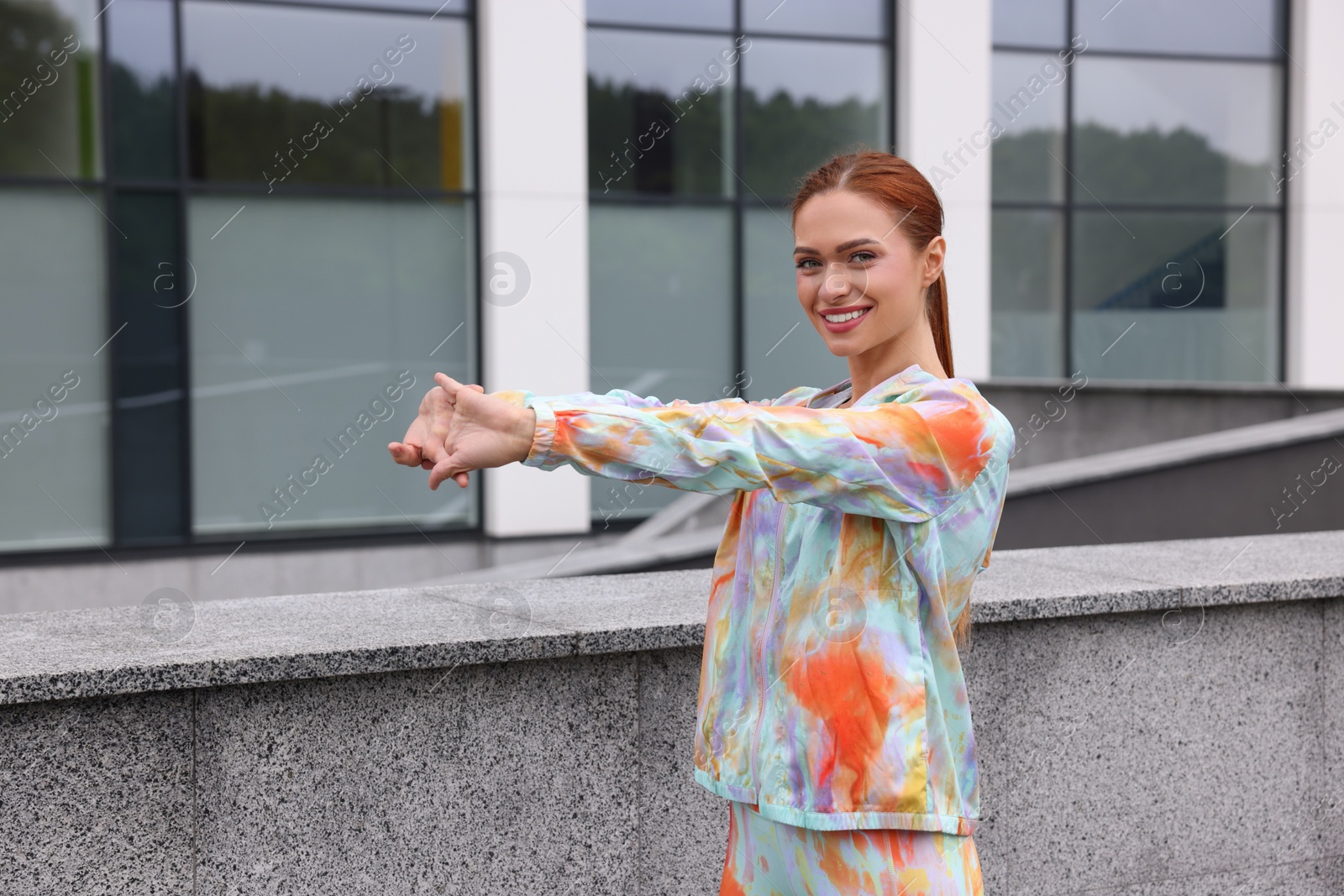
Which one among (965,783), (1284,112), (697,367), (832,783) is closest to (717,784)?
(832,783)

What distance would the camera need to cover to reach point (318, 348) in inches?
448

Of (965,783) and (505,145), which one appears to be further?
(505,145)

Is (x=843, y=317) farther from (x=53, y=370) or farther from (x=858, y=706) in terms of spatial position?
(x=53, y=370)

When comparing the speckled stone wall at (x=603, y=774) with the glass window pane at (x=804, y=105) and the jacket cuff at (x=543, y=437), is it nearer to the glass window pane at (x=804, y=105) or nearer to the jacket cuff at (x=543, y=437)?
the jacket cuff at (x=543, y=437)

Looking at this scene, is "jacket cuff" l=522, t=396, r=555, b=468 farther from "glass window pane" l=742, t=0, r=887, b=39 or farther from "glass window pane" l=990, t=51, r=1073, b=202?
"glass window pane" l=990, t=51, r=1073, b=202

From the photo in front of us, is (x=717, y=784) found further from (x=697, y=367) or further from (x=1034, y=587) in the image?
(x=697, y=367)

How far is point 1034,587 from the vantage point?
3594 mm

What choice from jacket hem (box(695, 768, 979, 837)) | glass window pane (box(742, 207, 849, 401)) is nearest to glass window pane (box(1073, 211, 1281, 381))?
glass window pane (box(742, 207, 849, 401))

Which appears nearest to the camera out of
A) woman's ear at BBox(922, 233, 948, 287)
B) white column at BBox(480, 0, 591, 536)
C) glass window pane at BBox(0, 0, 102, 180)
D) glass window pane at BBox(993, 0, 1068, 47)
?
woman's ear at BBox(922, 233, 948, 287)

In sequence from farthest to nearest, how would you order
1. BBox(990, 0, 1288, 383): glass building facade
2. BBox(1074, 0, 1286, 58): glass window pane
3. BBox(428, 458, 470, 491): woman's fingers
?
1. BBox(1074, 0, 1286, 58): glass window pane
2. BBox(990, 0, 1288, 383): glass building facade
3. BBox(428, 458, 470, 491): woman's fingers

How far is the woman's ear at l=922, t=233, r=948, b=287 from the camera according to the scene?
6.57 feet

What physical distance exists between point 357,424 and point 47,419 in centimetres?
250

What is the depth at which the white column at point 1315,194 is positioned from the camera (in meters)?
14.5

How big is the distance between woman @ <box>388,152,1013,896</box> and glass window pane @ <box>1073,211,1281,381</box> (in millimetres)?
12958
